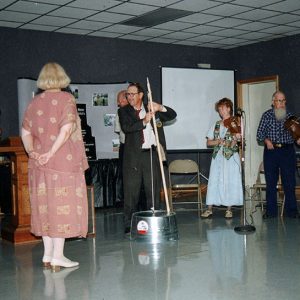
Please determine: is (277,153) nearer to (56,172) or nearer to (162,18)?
(162,18)

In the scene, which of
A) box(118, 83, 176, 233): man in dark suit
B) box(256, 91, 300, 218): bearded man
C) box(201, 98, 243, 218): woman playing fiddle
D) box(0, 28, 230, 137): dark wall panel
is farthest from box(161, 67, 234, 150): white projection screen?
box(118, 83, 176, 233): man in dark suit

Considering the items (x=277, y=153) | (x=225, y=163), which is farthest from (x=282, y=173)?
(x=225, y=163)

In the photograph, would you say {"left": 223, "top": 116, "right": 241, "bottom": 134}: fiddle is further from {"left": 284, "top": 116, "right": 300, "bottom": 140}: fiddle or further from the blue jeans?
{"left": 284, "top": 116, "right": 300, "bottom": 140}: fiddle

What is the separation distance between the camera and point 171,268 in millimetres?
4051

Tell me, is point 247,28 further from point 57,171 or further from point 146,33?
point 57,171

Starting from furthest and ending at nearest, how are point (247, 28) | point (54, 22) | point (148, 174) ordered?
point (247, 28) → point (54, 22) → point (148, 174)

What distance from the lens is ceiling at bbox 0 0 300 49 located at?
6684 mm

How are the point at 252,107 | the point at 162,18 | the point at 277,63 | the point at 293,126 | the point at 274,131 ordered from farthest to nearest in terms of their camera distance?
the point at 252,107 → the point at 277,63 → the point at 162,18 → the point at 274,131 → the point at 293,126

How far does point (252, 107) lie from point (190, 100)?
1.47 meters

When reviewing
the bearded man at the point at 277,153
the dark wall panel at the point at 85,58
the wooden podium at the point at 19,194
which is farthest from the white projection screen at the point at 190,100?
the wooden podium at the point at 19,194

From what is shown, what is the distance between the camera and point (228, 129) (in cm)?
635

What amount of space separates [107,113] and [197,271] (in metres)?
4.88

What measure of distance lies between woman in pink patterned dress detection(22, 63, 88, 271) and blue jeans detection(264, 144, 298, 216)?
9.71 ft

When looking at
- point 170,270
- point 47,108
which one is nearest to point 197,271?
point 170,270
